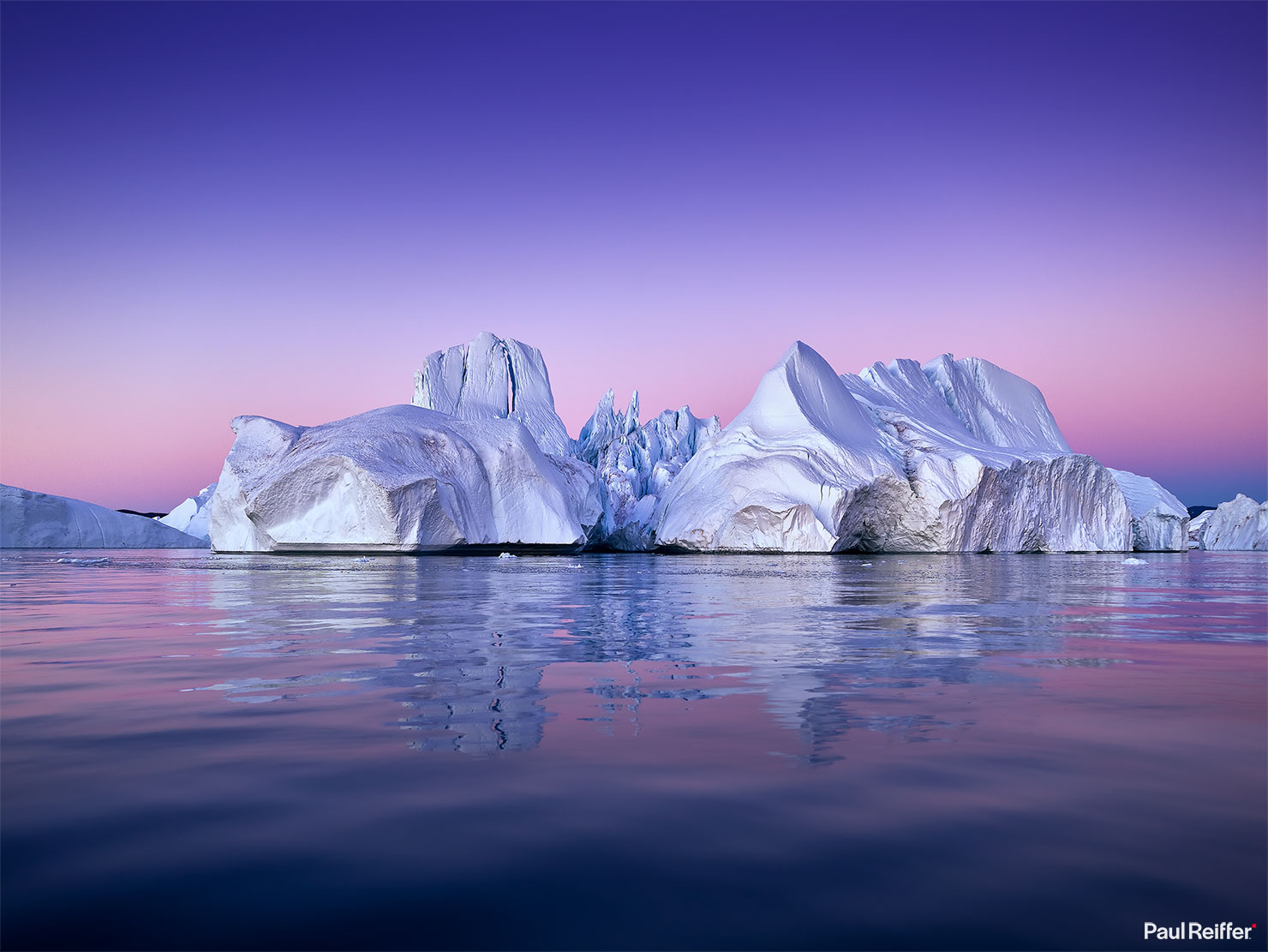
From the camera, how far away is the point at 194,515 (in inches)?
2963

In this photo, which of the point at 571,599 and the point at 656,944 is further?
the point at 571,599

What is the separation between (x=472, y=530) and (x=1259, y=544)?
2033 inches

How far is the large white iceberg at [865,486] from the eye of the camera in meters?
37.6

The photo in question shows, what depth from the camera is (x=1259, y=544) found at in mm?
55000

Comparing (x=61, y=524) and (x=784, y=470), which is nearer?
(x=784, y=470)

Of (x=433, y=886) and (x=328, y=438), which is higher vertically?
(x=328, y=438)

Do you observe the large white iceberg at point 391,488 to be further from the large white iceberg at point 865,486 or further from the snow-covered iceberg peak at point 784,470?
the large white iceberg at point 865,486

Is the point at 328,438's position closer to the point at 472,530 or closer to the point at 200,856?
the point at 472,530

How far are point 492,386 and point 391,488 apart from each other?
24.8m

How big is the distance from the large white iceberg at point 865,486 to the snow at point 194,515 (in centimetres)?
4713

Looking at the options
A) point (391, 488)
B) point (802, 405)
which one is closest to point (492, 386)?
point (802, 405)

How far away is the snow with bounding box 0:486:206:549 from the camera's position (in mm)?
47656

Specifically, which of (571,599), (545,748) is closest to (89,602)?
(571,599)

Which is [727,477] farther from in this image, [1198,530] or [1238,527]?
[1198,530]
